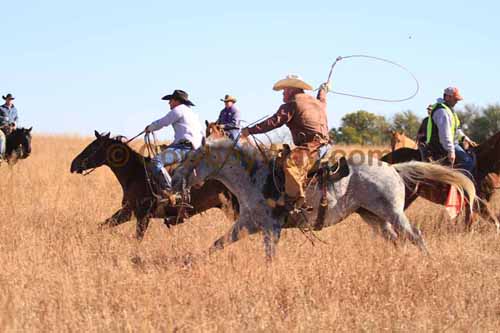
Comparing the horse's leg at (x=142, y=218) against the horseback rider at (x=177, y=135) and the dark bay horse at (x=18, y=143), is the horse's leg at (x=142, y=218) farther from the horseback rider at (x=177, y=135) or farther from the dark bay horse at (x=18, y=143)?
the dark bay horse at (x=18, y=143)

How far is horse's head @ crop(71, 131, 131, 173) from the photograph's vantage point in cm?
1038

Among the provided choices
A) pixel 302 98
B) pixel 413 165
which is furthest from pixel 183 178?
pixel 413 165

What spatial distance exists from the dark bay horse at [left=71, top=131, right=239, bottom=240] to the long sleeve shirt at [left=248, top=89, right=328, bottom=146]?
2056 millimetres

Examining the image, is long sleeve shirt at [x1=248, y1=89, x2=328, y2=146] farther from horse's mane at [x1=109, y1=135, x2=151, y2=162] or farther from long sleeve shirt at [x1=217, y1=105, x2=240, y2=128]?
long sleeve shirt at [x1=217, y1=105, x2=240, y2=128]

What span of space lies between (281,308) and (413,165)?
3.21 m

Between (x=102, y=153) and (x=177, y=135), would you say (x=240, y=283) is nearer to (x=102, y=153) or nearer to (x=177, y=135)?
(x=177, y=135)

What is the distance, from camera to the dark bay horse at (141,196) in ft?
32.4

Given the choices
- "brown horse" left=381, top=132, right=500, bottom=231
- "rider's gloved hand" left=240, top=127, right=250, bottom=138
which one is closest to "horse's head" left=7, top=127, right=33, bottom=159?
"brown horse" left=381, top=132, right=500, bottom=231

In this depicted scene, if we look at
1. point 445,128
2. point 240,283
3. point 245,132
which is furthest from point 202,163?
point 445,128

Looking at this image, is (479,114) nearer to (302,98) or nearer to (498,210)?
(498,210)

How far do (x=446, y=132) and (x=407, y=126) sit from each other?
22.9 metres

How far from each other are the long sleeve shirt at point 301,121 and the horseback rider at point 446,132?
9.14 feet

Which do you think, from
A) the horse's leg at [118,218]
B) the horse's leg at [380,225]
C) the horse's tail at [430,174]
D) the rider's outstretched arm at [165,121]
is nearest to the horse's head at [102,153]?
the rider's outstretched arm at [165,121]

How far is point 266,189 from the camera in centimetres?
806
